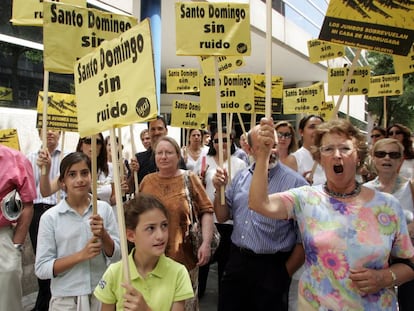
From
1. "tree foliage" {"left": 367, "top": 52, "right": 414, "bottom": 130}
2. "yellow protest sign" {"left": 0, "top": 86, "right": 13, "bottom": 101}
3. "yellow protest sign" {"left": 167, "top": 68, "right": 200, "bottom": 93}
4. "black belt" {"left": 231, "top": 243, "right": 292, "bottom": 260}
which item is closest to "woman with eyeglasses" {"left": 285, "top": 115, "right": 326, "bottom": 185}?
"black belt" {"left": 231, "top": 243, "right": 292, "bottom": 260}

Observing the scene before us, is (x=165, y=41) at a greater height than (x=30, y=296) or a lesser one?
greater

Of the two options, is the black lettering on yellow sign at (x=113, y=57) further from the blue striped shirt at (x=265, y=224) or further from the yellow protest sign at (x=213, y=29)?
the yellow protest sign at (x=213, y=29)

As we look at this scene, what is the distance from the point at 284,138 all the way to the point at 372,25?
201cm

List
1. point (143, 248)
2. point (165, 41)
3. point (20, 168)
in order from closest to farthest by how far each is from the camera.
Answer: point (143, 248)
point (20, 168)
point (165, 41)

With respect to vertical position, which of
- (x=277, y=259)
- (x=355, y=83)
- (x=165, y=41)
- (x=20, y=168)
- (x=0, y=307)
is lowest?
(x=0, y=307)

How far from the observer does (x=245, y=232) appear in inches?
117

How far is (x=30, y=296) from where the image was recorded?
5.26 meters

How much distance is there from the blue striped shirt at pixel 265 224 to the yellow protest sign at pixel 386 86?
5291mm

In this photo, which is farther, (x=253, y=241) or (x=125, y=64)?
(x=253, y=241)

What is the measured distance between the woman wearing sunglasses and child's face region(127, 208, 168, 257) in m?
2.06

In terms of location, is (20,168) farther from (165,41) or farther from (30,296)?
(165,41)

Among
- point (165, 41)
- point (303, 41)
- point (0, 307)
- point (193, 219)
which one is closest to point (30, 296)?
point (0, 307)

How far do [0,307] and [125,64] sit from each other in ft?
6.45

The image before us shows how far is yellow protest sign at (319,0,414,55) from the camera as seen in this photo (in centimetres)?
302
